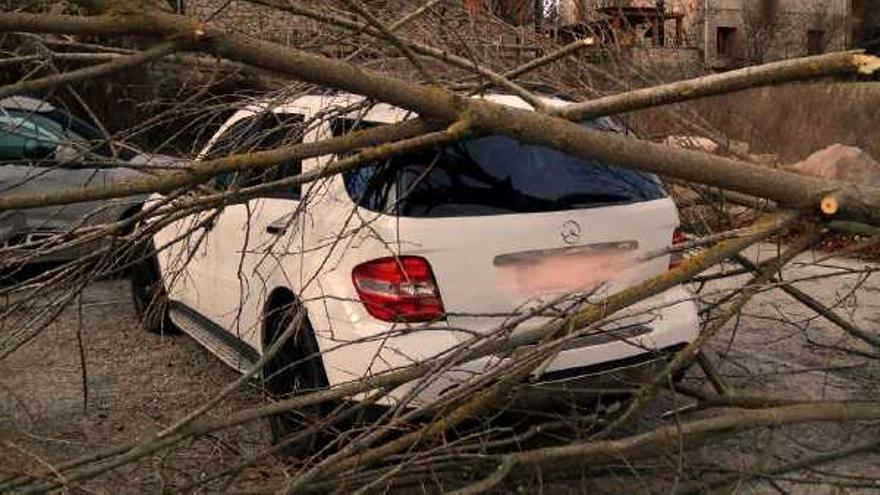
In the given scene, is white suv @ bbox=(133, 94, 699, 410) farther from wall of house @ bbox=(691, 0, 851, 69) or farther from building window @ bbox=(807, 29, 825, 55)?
building window @ bbox=(807, 29, 825, 55)

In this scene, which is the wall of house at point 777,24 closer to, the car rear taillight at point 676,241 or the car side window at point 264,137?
the car rear taillight at point 676,241

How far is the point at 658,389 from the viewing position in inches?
116

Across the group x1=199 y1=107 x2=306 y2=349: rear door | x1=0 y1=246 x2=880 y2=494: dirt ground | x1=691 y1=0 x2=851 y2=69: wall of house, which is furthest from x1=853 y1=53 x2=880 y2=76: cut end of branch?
x1=691 y1=0 x2=851 y2=69: wall of house

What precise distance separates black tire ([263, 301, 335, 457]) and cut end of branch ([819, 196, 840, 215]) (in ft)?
6.03

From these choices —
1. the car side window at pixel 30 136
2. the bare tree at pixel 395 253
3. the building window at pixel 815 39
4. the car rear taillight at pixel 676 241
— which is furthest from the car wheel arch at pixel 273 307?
the building window at pixel 815 39

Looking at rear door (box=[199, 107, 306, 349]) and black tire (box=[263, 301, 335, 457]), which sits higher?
rear door (box=[199, 107, 306, 349])

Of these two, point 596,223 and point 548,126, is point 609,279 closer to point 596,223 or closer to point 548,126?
point 596,223

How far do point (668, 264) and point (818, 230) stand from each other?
3.49ft

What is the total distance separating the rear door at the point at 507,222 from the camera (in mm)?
3406

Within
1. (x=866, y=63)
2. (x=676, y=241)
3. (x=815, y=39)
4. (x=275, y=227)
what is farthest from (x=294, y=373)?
(x=815, y=39)

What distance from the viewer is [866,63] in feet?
8.58

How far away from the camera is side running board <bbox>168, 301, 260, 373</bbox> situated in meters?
4.39

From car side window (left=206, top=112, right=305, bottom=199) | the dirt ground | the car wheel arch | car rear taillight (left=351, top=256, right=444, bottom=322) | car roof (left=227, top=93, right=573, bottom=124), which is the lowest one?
the dirt ground

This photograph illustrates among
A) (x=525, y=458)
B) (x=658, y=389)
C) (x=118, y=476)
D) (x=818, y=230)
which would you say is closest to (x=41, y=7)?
(x=118, y=476)
